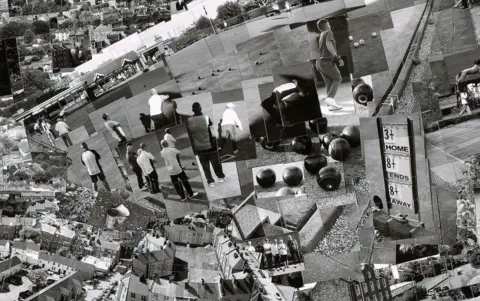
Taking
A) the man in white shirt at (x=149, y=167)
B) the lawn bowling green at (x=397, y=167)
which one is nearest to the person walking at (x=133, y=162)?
the man in white shirt at (x=149, y=167)

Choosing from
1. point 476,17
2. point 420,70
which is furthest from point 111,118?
point 476,17

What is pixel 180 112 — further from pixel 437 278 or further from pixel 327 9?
pixel 437 278

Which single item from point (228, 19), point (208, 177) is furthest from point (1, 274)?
point (228, 19)

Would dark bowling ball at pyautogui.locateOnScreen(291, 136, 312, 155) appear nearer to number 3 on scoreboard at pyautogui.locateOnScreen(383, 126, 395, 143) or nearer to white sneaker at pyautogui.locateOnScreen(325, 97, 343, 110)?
white sneaker at pyautogui.locateOnScreen(325, 97, 343, 110)

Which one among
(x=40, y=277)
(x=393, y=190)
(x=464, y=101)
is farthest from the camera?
(x=464, y=101)

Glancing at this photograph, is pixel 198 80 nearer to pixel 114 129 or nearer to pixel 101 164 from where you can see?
pixel 114 129

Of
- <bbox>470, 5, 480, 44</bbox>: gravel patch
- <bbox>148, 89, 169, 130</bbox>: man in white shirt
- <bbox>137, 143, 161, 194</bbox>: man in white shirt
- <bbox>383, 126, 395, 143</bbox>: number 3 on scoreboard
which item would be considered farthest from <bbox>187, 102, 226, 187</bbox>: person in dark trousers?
<bbox>470, 5, 480, 44</bbox>: gravel patch

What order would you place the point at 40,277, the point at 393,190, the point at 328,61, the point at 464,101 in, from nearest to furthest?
1. the point at 40,277
2. the point at 328,61
3. the point at 393,190
4. the point at 464,101

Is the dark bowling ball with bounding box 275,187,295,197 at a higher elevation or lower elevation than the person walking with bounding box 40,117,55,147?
lower
